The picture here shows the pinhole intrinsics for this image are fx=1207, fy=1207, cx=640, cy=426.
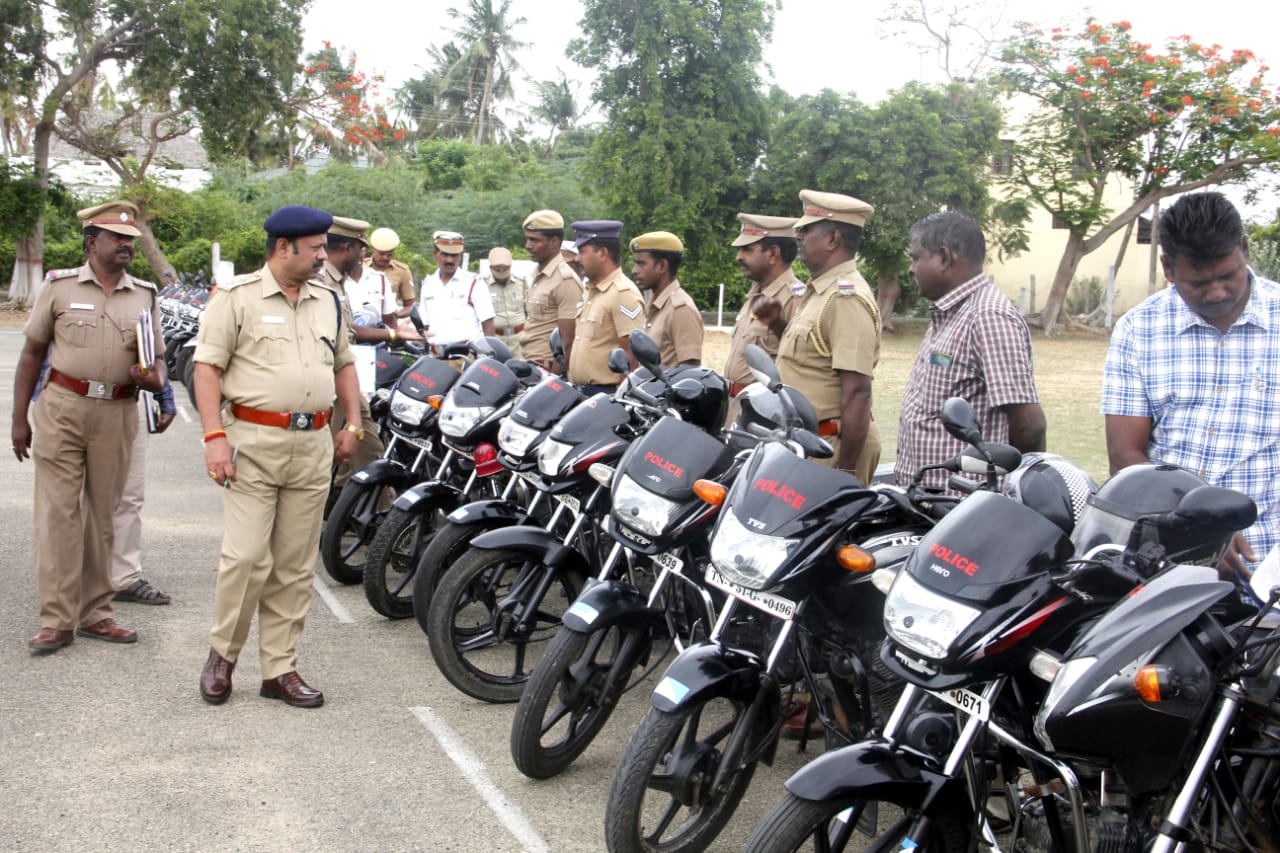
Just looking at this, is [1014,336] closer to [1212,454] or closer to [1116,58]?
[1212,454]

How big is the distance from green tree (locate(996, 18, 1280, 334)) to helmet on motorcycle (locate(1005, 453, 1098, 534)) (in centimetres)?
2527

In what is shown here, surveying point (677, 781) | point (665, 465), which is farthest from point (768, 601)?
point (665, 465)

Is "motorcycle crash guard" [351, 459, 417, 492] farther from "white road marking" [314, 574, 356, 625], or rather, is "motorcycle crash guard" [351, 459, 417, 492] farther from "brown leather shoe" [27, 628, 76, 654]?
"brown leather shoe" [27, 628, 76, 654]

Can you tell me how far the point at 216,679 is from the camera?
181 inches

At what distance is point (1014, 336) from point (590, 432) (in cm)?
156

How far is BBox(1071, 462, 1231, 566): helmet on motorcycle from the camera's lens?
105 inches

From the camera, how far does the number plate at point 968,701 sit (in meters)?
2.59

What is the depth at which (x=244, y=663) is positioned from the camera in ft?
16.8

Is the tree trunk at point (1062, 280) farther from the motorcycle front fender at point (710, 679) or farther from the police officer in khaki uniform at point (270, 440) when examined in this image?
the motorcycle front fender at point (710, 679)

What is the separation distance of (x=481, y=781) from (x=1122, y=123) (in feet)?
86.1

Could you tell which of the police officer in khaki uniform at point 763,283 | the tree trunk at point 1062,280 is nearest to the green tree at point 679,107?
the tree trunk at point 1062,280

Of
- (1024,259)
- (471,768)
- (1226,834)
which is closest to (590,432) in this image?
(471,768)

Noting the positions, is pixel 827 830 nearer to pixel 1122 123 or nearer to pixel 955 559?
pixel 955 559

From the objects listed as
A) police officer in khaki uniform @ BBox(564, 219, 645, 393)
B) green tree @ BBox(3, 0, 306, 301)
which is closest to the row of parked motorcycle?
police officer in khaki uniform @ BBox(564, 219, 645, 393)
